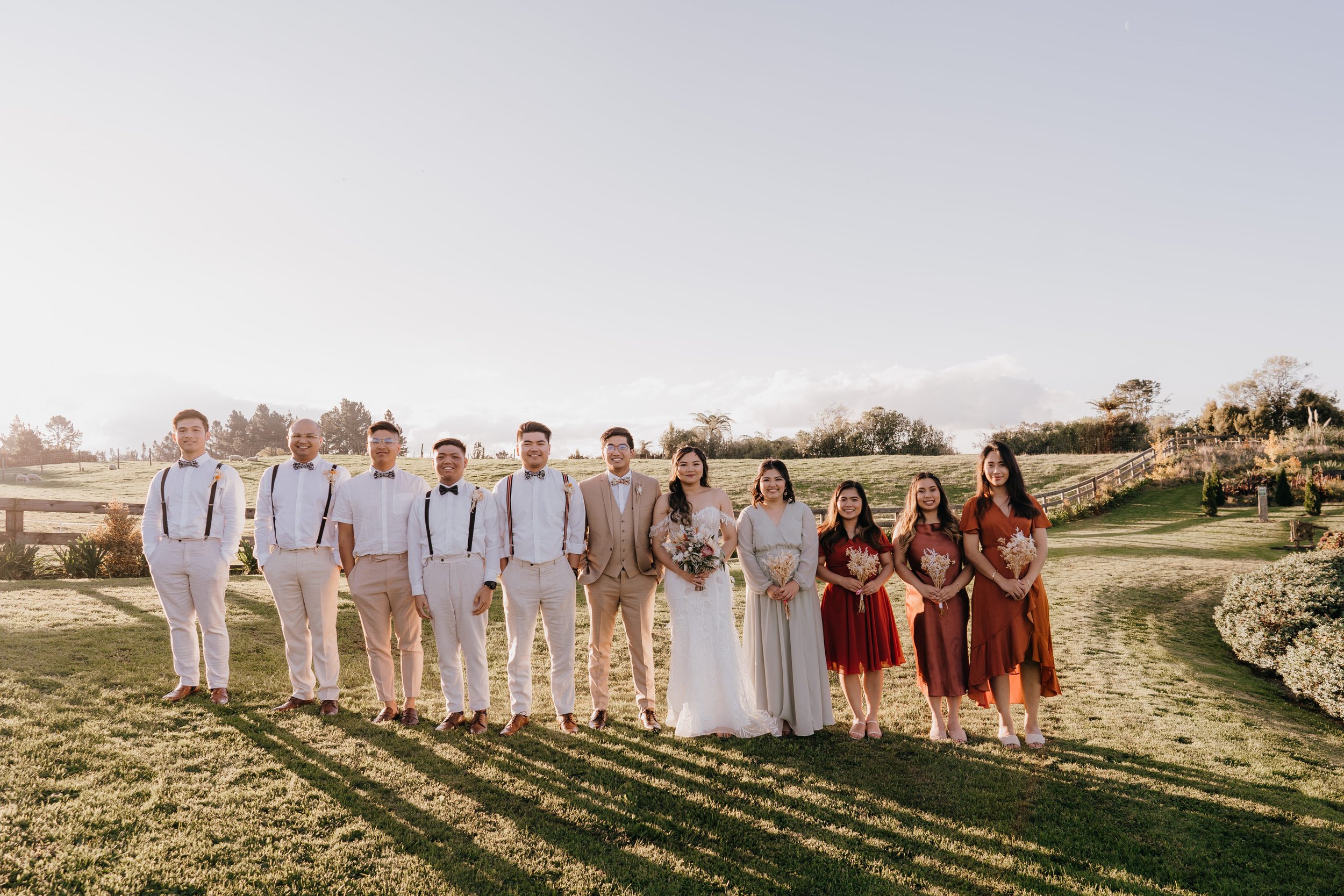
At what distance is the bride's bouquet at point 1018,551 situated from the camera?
558cm

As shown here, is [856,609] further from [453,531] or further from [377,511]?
[377,511]

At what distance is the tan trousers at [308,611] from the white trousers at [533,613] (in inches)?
61.7

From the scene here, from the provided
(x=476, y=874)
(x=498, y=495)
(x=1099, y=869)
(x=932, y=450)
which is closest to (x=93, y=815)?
(x=476, y=874)

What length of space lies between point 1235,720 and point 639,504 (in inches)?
245

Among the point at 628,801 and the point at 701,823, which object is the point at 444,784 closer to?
the point at 628,801

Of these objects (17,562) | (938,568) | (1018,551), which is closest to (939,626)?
(938,568)

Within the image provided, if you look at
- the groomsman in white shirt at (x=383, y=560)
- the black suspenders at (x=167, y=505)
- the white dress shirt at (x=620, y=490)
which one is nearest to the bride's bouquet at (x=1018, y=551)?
the white dress shirt at (x=620, y=490)

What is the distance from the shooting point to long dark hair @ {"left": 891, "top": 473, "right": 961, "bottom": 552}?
5.92m

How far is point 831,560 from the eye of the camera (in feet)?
19.9

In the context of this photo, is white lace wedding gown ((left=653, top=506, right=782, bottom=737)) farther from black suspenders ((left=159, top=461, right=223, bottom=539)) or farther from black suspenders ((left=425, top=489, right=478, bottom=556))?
black suspenders ((left=159, top=461, right=223, bottom=539))

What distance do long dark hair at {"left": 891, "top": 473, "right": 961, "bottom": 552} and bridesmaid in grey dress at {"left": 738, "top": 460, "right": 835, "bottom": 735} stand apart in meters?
0.73

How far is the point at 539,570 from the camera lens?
19.3 feet

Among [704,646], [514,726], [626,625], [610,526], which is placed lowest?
[514,726]

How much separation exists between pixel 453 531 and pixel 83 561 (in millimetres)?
12196
